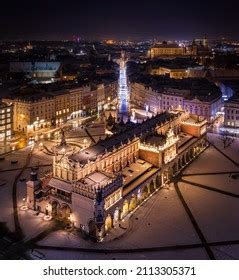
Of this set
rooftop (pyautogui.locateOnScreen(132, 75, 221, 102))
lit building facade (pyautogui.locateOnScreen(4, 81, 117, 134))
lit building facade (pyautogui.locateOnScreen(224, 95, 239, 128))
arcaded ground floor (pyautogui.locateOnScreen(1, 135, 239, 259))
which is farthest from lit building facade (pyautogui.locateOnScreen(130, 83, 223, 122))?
arcaded ground floor (pyautogui.locateOnScreen(1, 135, 239, 259))

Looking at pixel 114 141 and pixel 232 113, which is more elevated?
pixel 114 141

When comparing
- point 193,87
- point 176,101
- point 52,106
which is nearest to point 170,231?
point 52,106

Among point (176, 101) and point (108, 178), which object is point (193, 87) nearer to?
point (176, 101)

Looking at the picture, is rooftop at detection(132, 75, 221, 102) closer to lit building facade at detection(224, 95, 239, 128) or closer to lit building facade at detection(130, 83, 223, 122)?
lit building facade at detection(130, 83, 223, 122)

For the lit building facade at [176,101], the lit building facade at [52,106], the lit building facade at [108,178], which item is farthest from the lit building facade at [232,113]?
the lit building facade at [52,106]

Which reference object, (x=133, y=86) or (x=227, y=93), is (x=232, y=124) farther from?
(x=133, y=86)

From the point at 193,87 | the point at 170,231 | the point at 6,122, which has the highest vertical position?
the point at 193,87

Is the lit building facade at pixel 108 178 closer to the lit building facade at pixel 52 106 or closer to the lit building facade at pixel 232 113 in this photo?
the lit building facade at pixel 232 113

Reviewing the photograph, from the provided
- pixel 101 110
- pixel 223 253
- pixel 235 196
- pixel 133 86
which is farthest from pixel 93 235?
pixel 133 86

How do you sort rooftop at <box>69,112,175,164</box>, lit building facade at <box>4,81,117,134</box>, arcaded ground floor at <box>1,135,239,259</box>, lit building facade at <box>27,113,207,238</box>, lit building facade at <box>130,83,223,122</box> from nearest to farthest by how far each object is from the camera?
arcaded ground floor at <box>1,135,239,259</box>, lit building facade at <box>27,113,207,238</box>, rooftop at <box>69,112,175,164</box>, lit building facade at <box>4,81,117,134</box>, lit building facade at <box>130,83,223,122</box>
